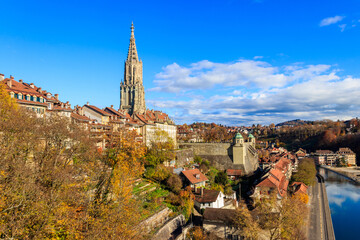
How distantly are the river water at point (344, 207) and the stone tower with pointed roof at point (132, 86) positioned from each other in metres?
45.3

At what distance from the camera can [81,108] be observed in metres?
39.8

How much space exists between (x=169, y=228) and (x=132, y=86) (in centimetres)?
4367

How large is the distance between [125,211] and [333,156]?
104 m

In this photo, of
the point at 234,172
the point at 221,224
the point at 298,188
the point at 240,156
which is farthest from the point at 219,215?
the point at 240,156

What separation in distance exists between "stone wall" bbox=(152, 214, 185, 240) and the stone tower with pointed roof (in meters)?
37.5

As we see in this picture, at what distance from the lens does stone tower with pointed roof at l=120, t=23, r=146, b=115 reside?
62188 millimetres

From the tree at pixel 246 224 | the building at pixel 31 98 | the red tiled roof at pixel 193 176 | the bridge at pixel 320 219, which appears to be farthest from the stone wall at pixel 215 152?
the building at pixel 31 98

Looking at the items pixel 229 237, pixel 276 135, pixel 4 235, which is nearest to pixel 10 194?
pixel 4 235

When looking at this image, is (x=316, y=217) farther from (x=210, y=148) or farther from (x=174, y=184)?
(x=210, y=148)

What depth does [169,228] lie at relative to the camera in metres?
25.6

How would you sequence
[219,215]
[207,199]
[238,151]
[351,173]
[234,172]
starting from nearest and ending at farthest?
1. [219,215]
2. [207,199]
3. [234,172]
4. [238,151]
5. [351,173]

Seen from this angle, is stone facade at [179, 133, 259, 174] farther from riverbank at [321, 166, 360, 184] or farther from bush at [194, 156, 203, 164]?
riverbank at [321, 166, 360, 184]

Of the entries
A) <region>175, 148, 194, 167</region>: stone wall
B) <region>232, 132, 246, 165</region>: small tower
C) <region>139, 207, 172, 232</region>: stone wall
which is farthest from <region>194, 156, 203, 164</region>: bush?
<region>139, 207, 172, 232</region>: stone wall

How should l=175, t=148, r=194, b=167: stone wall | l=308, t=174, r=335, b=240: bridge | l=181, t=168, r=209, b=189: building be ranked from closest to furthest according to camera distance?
l=308, t=174, r=335, b=240: bridge < l=181, t=168, r=209, b=189: building < l=175, t=148, r=194, b=167: stone wall
